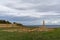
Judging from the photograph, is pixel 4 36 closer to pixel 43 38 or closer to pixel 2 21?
pixel 43 38

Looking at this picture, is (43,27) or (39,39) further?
(43,27)

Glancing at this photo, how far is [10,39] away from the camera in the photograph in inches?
661

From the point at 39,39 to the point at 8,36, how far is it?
324 cm

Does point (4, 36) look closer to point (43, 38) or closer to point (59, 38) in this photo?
point (43, 38)

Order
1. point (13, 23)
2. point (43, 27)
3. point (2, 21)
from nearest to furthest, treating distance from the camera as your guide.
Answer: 1. point (43, 27)
2. point (13, 23)
3. point (2, 21)

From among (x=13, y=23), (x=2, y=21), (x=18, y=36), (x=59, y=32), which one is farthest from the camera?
(x=2, y=21)

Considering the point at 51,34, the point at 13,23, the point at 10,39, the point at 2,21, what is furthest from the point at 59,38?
the point at 2,21

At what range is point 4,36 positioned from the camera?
17.8m

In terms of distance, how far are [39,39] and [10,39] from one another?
2.64m

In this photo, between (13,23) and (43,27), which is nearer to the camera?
(43,27)

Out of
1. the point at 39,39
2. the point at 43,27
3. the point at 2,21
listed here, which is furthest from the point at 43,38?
the point at 2,21

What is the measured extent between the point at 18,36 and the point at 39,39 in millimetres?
2287

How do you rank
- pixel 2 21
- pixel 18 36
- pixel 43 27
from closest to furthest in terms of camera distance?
pixel 18 36, pixel 43 27, pixel 2 21

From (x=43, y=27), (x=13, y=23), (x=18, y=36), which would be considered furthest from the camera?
(x=13, y=23)
